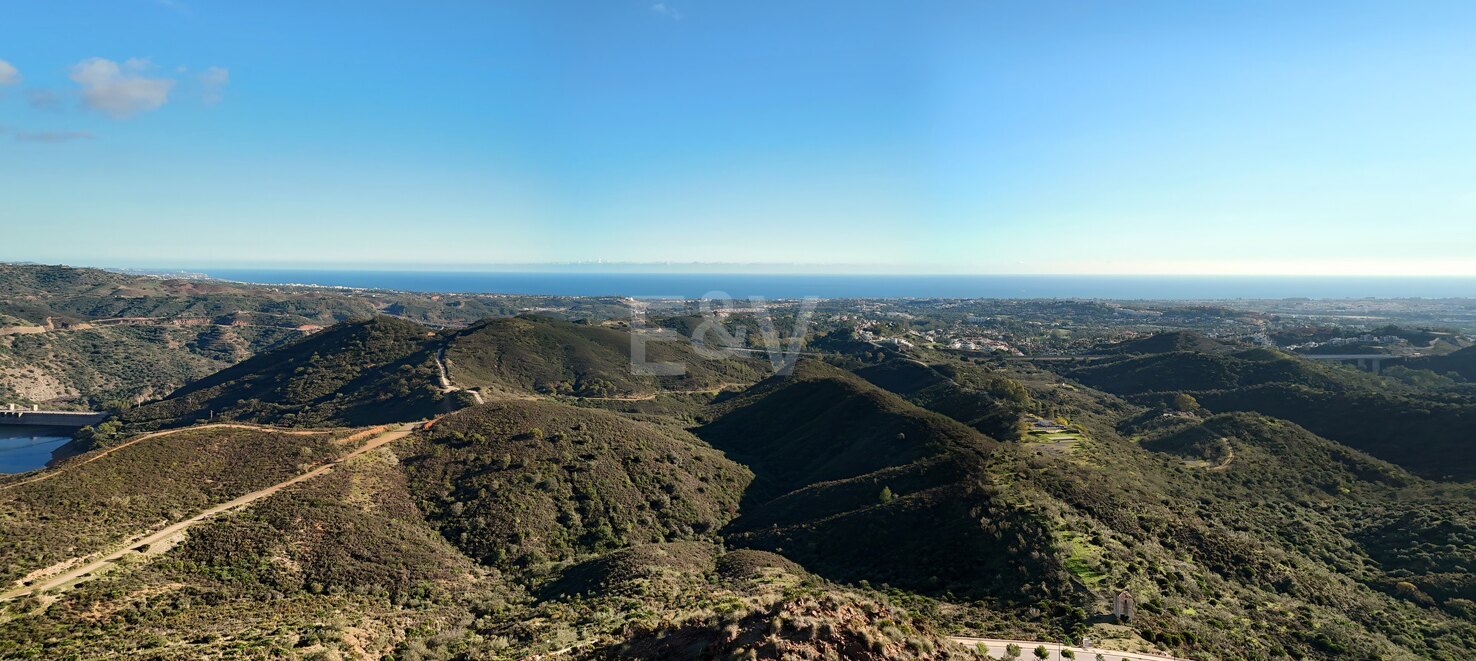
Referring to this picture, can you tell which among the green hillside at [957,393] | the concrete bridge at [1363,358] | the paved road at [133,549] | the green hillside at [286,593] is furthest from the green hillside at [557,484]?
the concrete bridge at [1363,358]

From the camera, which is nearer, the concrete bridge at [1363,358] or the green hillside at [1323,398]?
the green hillside at [1323,398]

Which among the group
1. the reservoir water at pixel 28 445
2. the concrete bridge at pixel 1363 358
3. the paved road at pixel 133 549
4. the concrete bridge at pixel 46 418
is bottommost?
the reservoir water at pixel 28 445

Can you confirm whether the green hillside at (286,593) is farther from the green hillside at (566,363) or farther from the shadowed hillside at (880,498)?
the green hillside at (566,363)

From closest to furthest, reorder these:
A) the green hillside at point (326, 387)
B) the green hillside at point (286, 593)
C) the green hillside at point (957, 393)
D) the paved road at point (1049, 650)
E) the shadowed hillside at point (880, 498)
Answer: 1. the green hillside at point (286, 593)
2. the paved road at point (1049, 650)
3. the shadowed hillside at point (880, 498)
4. the green hillside at point (957, 393)
5. the green hillside at point (326, 387)

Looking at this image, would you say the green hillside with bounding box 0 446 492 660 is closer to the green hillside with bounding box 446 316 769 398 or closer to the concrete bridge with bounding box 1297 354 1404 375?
the green hillside with bounding box 446 316 769 398

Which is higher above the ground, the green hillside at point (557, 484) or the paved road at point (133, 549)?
the paved road at point (133, 549)

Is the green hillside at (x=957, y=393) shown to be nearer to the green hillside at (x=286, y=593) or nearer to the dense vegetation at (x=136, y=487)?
the green hillside at (x=286, y=593)

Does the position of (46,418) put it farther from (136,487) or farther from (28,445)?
(136,487)

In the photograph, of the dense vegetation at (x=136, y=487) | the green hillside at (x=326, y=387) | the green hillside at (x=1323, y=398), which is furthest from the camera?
the green hillside at (x=326, y=387)
